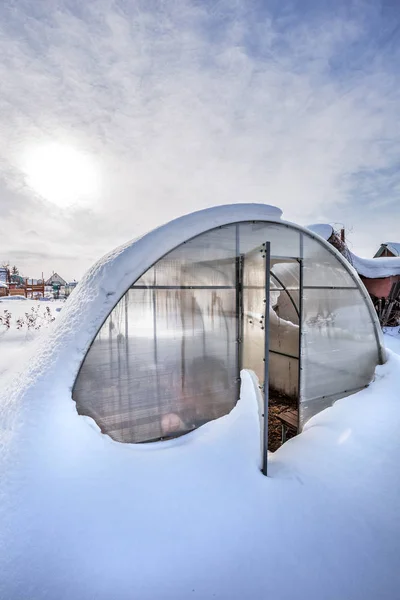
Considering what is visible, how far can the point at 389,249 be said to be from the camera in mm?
18344

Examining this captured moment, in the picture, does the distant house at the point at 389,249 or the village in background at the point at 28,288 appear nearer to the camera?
the distant house at the point at 389,249

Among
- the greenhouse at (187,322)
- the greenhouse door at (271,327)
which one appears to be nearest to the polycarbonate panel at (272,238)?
the greenhouse at (187,322)

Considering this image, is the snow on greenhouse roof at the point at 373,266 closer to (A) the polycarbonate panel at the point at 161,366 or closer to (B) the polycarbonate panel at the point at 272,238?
(B) the polycarbonate panel at the point at 272,238

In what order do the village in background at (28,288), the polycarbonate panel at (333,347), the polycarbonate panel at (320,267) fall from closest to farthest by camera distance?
the polycarbonate panel at (320,267), the polycarbonate panel at (333,347), the village in background at (28,288)

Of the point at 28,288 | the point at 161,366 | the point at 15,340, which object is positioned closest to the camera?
the point at 161,366

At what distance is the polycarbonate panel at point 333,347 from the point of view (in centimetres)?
473

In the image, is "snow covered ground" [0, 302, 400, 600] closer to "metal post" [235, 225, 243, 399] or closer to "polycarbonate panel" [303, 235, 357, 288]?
"metal post" [235, 225, 243, 399]

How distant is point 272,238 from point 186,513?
12.1 ft

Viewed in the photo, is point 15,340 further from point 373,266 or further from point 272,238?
point 373,266

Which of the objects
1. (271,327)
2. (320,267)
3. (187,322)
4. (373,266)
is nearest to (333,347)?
(320,267)

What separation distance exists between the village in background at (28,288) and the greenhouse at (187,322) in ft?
71.5

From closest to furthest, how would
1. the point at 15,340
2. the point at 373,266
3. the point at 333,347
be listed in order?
1. the point at 333,347
2. the point at 15,340
3. the point at 373,266

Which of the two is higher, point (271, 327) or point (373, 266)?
point (373, 266)

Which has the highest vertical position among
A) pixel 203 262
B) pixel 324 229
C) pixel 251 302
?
pixel 324 229
